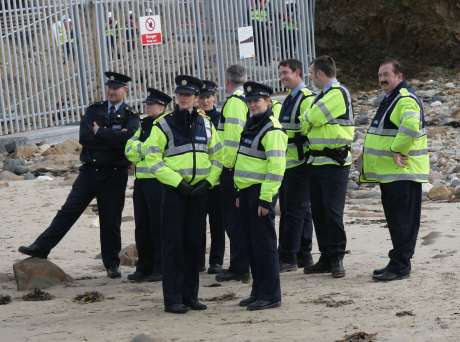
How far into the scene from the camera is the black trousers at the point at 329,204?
36.3 ft

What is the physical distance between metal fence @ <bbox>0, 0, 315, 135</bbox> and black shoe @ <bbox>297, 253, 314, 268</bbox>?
10212 mm

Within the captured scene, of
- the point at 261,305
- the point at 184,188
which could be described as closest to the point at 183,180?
the point at 184,188

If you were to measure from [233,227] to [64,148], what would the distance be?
960 centimetres

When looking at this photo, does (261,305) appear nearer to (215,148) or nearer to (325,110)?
(215,148)

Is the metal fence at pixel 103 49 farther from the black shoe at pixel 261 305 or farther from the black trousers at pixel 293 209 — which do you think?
the black shoe at pixel 261 305

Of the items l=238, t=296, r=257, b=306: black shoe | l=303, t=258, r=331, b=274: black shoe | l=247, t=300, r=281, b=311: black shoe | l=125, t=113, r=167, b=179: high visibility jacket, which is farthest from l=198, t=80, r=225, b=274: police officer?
l=247, t=300, r=281, b=311: black shoe

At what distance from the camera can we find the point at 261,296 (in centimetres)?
1005

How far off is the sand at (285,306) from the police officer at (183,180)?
0.97 feet

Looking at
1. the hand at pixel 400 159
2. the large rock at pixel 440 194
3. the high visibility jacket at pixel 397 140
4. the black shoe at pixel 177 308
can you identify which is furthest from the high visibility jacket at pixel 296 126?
the large rock at pixel 440 194

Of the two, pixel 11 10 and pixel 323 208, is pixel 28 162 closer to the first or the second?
pixel 11 10

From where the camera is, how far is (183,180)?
9945 mm

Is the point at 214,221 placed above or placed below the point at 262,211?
below

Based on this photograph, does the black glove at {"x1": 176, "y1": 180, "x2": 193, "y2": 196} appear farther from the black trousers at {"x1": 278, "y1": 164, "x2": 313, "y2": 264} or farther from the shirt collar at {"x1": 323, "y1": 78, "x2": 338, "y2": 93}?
the shirt collar at {"x1": 323, "y1": 78, "x2": 338, "y2": 93}

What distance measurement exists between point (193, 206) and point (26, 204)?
6.70m
